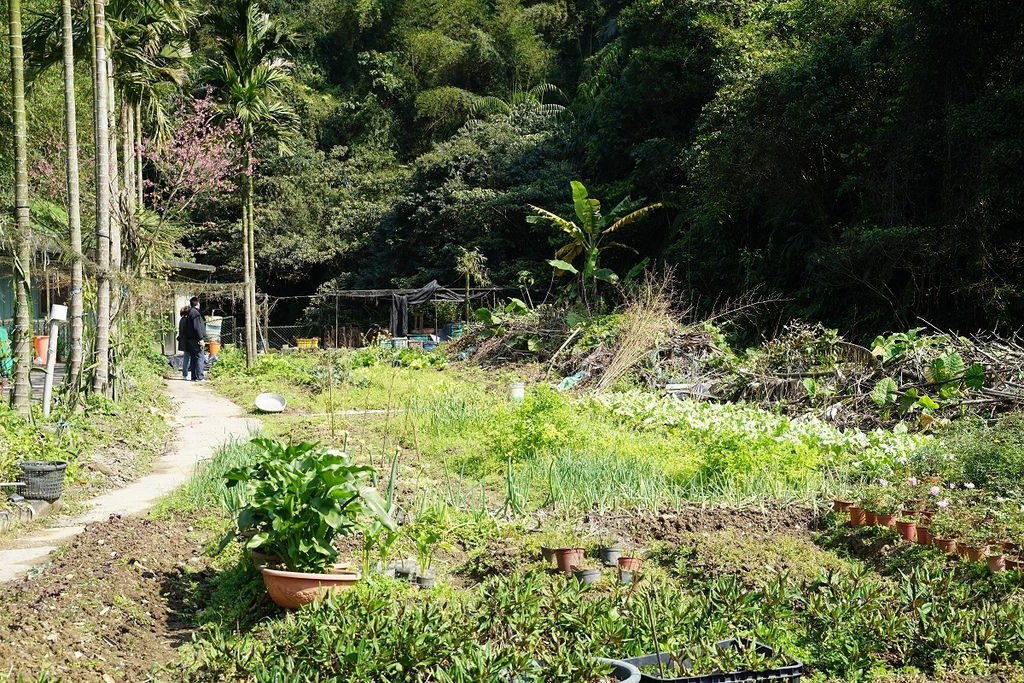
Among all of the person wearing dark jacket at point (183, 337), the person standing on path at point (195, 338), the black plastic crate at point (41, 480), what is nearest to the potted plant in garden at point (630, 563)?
the black plastic crate at point (41, 480)

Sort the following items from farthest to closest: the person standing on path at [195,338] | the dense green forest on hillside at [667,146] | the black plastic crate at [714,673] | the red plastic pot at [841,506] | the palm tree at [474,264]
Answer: the palm tree at [474,264] → the person standing on path at [195,338] → the dense green forest on hillside at [667,146] → the red plastic pot at [841,506] → the black plastic crate at [714,673]

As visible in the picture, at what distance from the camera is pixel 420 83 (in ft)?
149

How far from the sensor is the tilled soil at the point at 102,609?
4336 mm

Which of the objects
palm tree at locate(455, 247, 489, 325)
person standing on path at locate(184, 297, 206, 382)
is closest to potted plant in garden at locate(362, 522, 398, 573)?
person standing on path at locate(184, 297, 206, 382)

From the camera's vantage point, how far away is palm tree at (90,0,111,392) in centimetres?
1225

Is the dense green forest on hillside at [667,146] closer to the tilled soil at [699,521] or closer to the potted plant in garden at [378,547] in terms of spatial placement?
the tilled soil at [699,521]

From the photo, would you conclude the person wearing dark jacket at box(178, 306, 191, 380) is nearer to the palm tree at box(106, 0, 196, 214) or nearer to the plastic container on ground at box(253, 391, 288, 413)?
the palm tree at box(106, 0, 196, 214)

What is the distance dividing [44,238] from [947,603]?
1358 cm

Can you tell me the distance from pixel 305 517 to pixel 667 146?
25.5 meters

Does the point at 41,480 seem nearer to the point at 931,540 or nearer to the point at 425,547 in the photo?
the point at 425,547

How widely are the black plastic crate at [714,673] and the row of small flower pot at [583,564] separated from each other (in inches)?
57.6

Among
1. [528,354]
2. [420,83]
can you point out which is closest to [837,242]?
[528,354]

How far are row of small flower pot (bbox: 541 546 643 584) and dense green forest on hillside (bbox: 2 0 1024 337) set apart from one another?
12779 millimetres

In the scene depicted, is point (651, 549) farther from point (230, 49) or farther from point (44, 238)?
point (230, 49)
